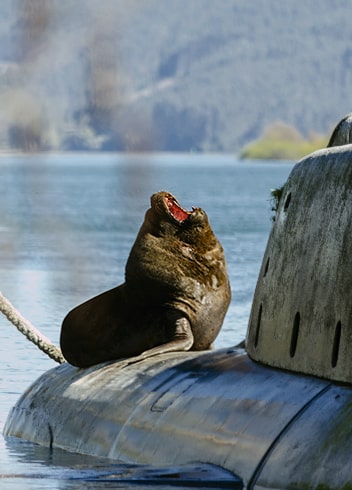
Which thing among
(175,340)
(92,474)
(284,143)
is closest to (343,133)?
(175,340)

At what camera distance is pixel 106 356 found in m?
12.5

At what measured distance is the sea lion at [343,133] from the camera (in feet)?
34.7

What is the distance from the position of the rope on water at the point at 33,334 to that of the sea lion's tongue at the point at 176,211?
293 centimetres

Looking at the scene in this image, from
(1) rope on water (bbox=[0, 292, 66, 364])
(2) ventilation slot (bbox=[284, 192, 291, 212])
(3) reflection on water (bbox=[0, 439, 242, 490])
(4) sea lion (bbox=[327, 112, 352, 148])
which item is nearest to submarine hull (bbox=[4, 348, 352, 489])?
(3) reflection on water (bbox=[0, 439, 242, 490])

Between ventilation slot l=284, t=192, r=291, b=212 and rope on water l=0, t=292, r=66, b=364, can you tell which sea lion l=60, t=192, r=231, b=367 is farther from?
rope on water l=0, t=292, r=66, b=364

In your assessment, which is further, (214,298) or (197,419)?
(214,298)

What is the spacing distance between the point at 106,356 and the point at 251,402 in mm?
2623

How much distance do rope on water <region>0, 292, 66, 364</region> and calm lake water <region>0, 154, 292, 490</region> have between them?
57 centimetres

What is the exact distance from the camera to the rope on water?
15.4 meters

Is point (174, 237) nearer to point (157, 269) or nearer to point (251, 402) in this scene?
point (157, 269)

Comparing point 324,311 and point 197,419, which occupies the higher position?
point 324,311

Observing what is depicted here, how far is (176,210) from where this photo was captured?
1290 cm

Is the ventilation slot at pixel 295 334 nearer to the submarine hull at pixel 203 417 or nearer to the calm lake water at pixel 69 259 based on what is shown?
the submarine hull at pixel 203 417

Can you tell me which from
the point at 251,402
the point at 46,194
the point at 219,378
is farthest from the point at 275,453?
the point at 46,194
